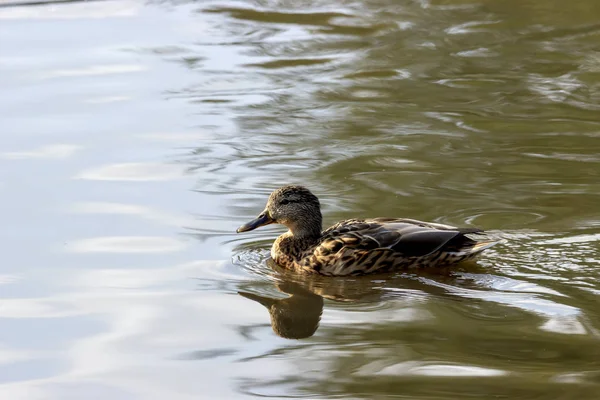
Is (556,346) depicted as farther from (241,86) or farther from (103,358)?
(241,86)

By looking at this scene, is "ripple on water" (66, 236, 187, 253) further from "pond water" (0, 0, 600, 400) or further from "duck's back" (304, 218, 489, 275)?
"duck's back" (304, 218, 489, 275)

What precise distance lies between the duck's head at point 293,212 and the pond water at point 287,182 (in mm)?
270

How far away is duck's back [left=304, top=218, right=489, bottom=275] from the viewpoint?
7801 mm

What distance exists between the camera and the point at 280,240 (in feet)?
26.9

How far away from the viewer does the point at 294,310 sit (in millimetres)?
6977

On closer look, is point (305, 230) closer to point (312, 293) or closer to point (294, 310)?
point (312, 293)

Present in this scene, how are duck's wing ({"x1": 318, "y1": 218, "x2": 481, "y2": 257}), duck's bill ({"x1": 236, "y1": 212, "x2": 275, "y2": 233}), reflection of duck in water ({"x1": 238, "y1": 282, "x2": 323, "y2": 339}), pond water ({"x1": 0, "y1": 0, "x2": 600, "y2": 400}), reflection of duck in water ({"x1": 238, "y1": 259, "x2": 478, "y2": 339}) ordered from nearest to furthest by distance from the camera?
pond water ({"x1": 0, "y1": 0, "x2": 600, "y2": 400}), reflection of duck in water ({"x1": 238, "y1": 282, "x2": 323, "y2": 339}), reflection of duck in water ({"x1": 238, "y1": 259, "x2": 478, "y2": 339}), duck's wing ({"x1": 318, "y1": 218, "x2": 481, "y2": 257}), duck's bill ({"x1": 236, "y1": 212, "x2": 275, "y2": 233})

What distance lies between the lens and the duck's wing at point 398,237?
7.78 metres

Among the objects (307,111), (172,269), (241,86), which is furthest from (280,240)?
(241,86)

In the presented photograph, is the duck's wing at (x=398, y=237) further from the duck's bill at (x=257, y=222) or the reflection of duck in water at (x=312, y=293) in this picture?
the duck's bill at (x=257, y=222)

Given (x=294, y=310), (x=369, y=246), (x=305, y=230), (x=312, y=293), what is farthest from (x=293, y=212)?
(x=294, y=310)

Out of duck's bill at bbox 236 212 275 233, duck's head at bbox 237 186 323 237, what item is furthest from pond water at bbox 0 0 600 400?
duck's head at bbox 237 186 323 237

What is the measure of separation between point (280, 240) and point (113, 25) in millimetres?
7635

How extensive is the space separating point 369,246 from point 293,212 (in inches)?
25.6
